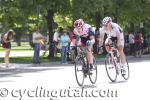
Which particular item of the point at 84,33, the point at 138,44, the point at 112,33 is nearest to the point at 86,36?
the point at 84,33

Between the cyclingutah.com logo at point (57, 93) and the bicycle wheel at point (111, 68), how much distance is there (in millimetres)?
2308

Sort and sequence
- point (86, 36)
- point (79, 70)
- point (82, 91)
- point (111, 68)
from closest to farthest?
1. point (82, 91)
2. point (79, 70)
3. point (86, 36)
4. point (111, 68)

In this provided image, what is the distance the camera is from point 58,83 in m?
16.8

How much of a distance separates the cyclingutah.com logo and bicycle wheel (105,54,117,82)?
231 cm

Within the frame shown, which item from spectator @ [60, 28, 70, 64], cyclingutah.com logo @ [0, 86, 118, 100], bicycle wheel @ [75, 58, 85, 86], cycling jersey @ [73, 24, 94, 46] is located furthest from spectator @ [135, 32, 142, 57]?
cyclingutah.com logo @ [0, 86, 118, 100]

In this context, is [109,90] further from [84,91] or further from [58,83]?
[58,83]

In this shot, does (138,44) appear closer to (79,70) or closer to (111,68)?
(111,68)

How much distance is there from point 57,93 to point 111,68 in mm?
3645

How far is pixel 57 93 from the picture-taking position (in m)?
13.7

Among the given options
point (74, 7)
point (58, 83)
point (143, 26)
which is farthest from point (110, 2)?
point (58, 83)

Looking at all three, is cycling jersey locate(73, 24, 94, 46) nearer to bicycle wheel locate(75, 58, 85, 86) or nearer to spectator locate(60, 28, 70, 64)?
bicycle wheel locate(75, 58, 85, 86)

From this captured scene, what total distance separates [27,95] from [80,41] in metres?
3.15

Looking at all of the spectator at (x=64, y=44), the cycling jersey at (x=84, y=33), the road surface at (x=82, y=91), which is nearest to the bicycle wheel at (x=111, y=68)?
the road surface at (x=82, y=91)

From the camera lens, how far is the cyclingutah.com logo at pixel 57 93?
12953 mm
